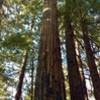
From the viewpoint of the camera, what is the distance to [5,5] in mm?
9242

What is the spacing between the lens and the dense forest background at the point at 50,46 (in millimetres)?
3953

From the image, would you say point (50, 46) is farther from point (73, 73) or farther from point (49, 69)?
point (73, 73)

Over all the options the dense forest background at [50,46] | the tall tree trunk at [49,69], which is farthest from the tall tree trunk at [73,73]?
the tall tree trunk at [49,69]

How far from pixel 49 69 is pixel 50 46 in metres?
0.59

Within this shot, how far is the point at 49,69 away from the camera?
390 centimetres

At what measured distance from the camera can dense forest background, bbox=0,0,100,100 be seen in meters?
3.95

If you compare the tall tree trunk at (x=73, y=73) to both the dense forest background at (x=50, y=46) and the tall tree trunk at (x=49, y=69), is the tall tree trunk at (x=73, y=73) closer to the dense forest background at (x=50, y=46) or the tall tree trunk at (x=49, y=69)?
the dense forest background at (x=50, y=46)

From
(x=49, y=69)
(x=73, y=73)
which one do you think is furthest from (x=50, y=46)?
(x=73, y=73)

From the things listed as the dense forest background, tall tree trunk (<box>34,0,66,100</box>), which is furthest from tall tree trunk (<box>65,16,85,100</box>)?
tall tree trunk (<box>34,0,66,100</box>)

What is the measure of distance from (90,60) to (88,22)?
1472 mm

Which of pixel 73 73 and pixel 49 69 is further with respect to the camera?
pixel 73 73

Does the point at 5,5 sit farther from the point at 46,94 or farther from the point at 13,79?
the point at 46,94

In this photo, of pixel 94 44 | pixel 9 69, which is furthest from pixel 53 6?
pixel 9 69

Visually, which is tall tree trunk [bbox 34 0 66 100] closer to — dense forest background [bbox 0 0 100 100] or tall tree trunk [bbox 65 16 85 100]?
dense forest background [bbox 0 0 100 100]
